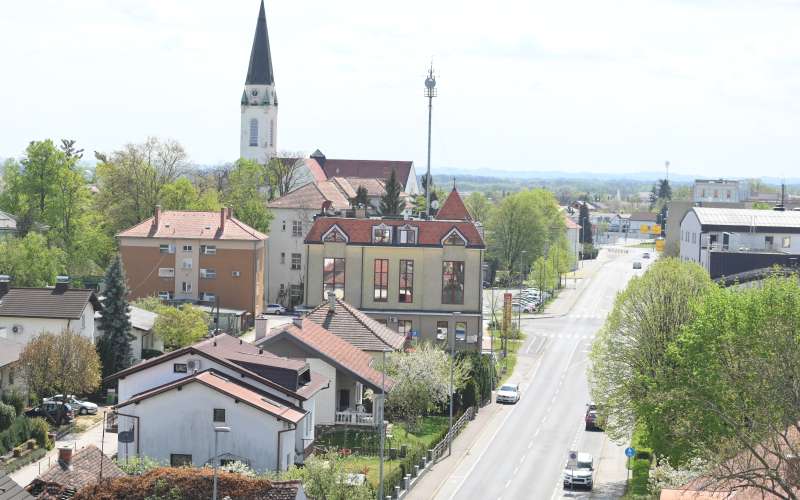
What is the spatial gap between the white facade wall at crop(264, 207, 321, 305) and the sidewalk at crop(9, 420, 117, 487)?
49931 millimetres

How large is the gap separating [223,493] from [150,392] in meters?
13.7

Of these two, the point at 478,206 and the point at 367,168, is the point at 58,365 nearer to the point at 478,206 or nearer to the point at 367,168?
the point at 367,168

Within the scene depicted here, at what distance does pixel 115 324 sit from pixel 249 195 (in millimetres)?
52213

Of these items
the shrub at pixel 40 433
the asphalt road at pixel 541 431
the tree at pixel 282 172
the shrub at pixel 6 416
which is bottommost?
the asphalt road at pixel 541 431

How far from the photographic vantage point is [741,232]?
9488 cm

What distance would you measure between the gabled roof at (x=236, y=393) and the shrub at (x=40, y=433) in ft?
25.7

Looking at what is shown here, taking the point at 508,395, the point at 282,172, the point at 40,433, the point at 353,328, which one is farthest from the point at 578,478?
the point at 282,172

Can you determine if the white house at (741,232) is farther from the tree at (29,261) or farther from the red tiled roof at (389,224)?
the tree at (29,261)

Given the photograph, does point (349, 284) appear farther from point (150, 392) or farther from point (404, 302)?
point (150, 392)

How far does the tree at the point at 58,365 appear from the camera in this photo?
62469mm

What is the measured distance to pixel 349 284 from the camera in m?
85.8

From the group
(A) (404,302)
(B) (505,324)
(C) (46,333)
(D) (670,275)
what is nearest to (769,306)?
(D) (670,275)

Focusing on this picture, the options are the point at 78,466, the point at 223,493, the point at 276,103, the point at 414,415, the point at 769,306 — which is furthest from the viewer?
the point at 276,103

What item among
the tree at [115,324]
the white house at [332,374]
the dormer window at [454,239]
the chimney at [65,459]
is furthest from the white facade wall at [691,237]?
the chimney at [65,459]
